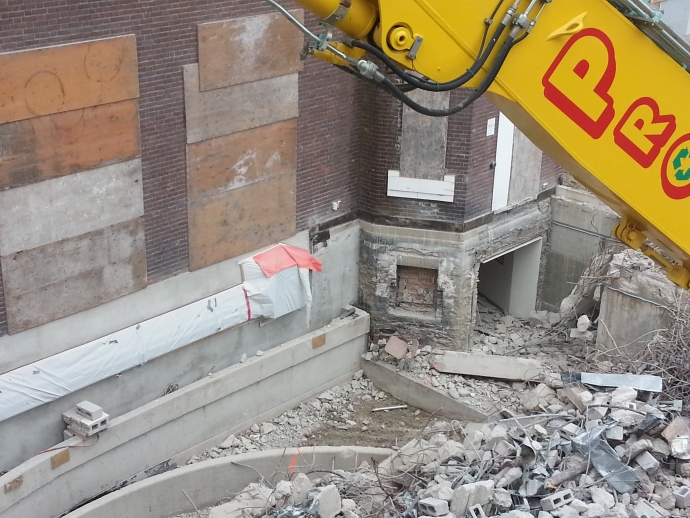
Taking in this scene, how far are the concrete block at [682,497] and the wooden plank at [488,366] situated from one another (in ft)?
15.7

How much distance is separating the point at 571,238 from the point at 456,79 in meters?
10.2

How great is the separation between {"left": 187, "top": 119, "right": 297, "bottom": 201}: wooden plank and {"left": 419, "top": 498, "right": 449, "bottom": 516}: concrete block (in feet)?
17.3

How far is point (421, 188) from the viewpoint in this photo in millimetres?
13586

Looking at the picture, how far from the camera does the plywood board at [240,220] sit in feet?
38.7

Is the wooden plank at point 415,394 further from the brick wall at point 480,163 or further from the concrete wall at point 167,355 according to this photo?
the brick wall at point 480,163

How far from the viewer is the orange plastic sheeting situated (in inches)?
494

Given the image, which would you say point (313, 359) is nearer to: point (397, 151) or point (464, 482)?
point (397, 151)

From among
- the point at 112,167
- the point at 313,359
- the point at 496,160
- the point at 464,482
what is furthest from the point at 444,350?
the point at 112,167

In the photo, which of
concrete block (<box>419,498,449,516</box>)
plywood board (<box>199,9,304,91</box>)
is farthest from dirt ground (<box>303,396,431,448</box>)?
plywood board (<box>199,9,304,91</box>)

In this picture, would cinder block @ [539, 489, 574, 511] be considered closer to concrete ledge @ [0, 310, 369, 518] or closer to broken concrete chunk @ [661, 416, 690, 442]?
broken concrete chunk @ [661, 416, 690, 442]

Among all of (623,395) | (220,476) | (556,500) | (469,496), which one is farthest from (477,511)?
(220,476)

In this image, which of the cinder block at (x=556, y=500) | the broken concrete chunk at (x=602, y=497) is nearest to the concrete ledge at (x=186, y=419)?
the cinder block at (x=556, y=500)

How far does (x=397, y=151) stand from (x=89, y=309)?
17.2ft

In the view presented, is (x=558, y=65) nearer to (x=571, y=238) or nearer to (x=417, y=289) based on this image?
(x=417, y=289)
